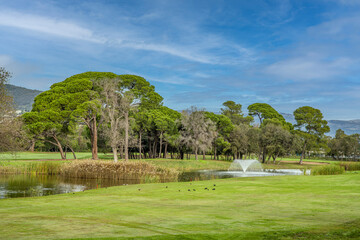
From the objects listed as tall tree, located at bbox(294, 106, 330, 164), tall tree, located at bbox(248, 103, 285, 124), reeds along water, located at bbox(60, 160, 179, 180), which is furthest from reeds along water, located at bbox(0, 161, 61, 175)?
tall tree, located at bbox(248, 103, 285, 124)

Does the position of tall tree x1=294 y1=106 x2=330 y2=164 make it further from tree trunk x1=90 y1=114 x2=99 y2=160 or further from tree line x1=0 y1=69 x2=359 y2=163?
tree trunk x1=90 y1=114 x2=99 y2=160

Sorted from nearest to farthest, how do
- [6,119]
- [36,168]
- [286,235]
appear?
[286,235] → [6,119] → [36,168]

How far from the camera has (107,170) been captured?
120 ft

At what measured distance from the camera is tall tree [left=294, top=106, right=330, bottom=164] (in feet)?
264

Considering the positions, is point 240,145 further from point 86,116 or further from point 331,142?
point 331,142

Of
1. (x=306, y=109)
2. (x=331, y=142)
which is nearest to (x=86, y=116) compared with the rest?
(x=306, y=109)

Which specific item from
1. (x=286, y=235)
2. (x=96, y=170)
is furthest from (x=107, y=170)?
(x=286, y=235)

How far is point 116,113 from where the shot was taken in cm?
5116

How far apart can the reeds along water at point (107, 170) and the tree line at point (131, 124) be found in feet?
21.5

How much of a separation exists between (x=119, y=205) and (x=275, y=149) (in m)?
62.8

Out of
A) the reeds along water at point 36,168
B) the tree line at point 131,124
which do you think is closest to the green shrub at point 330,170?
the tree line at point 131,124

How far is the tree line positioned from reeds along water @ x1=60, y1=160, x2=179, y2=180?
21.5ft

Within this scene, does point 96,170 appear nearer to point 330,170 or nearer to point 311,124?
point 330,170

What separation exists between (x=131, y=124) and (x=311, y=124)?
49.2m
